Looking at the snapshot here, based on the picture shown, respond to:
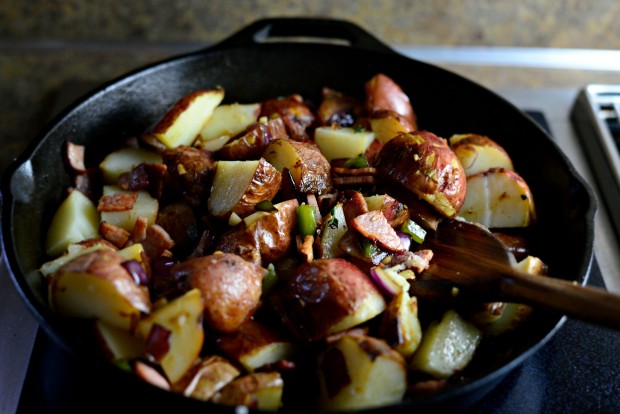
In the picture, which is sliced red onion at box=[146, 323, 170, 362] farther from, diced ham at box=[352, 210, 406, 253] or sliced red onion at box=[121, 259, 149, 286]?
diced ham at box=[352, 210, 406, 253]

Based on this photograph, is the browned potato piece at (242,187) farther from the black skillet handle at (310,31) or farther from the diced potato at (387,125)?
the black skillet handle at (310,31)

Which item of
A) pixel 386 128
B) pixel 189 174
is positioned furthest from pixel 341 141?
pixel 189 174

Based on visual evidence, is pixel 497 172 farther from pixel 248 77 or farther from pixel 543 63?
pixel 543 63

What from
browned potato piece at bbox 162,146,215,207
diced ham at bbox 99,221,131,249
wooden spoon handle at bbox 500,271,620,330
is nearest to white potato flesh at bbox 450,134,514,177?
wooden spoon handle at bbox 500,271,620,330

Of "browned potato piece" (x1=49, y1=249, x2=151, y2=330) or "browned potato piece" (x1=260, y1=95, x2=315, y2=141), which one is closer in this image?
"browned potato piece" (x1=49, y1=249, x2=151, y2=330)

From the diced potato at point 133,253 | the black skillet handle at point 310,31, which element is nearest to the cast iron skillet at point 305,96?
the black skillet handle at point 310,31
